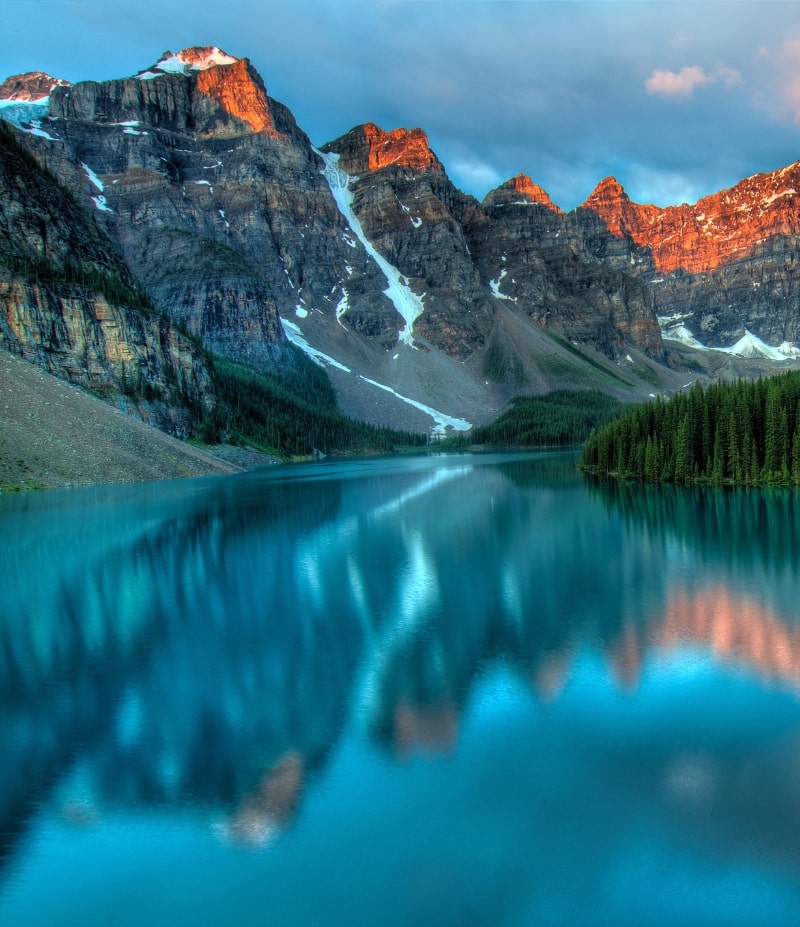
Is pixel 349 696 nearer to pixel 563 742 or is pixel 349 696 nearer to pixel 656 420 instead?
pixel 563 742

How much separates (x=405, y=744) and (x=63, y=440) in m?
66.2

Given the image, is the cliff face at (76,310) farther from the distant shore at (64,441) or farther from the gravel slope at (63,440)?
the gravel slope at (63,440)

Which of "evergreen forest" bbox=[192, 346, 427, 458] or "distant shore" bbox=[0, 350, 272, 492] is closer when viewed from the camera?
"distant shore" bbox=[0, 350, 272, 492]

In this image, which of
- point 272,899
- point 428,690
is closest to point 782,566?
point 428,690

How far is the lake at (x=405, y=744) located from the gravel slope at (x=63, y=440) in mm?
40924

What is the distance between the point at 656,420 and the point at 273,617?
57.5 metres

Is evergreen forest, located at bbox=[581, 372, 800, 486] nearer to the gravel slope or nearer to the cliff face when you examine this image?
the gravel slope

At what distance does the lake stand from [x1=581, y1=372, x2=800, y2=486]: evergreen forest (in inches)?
1323

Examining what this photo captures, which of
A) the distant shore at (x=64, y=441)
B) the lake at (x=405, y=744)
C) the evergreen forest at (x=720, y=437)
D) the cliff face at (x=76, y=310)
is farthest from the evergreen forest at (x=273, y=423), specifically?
the lake at (x=405, y=744)

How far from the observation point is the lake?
29.1ft

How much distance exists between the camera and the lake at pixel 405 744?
8.87m

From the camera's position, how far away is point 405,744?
12766 mm

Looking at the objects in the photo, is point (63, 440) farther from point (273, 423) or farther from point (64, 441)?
point (273, 423)

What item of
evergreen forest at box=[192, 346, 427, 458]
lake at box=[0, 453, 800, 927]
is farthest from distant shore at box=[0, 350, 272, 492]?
lake at box=[0, 453, 800, 927]
